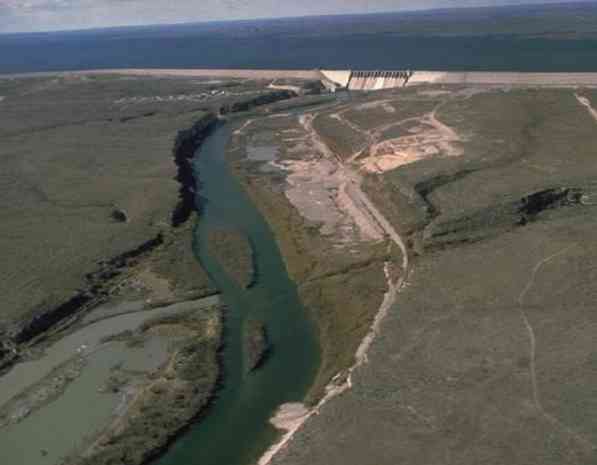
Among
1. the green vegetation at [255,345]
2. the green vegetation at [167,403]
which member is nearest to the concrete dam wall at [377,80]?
the green vegetation at [255,345]

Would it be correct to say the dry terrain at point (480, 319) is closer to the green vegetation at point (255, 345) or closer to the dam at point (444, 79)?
the green vegetation at point (255, 345)

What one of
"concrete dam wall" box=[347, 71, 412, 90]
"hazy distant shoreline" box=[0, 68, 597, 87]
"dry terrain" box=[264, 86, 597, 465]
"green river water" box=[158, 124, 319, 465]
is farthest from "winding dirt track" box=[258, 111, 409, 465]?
"concrete dam wall" box=[347, 71, 412, 90]

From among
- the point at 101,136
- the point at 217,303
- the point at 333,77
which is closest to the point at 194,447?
the point at 217,303

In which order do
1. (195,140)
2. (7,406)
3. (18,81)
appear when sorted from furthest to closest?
(18,81) < (195,140) < (7,406)

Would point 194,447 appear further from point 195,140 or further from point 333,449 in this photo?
point 195,140

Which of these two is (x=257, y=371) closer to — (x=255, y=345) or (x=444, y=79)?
(x=255, y=345)

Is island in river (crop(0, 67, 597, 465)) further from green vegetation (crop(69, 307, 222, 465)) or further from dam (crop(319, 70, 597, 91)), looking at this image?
dam (crop(319, 70, 597, 91))

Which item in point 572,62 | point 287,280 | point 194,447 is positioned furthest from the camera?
point 572,62
